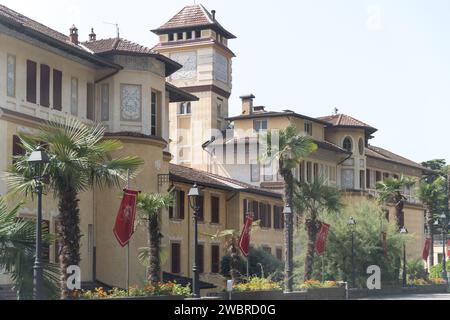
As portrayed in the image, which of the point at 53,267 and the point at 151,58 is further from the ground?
the point at 151,58

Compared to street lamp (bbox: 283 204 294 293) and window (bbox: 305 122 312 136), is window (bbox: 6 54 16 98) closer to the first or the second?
street lamp (bbox: 283 204 294 293)

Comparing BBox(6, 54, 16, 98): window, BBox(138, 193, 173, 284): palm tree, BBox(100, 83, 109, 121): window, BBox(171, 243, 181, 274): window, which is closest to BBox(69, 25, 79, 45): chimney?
BBox(100, 83, 109, 121): window

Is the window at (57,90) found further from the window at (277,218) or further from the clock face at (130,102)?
the window at (277,218)

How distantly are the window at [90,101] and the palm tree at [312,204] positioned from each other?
14.5m

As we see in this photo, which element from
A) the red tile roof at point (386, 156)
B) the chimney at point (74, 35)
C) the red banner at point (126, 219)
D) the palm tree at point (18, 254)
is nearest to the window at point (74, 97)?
the chimney at point (74, 35)

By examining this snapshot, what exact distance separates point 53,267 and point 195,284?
8.22 metres

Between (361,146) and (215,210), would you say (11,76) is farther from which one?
(361,146)

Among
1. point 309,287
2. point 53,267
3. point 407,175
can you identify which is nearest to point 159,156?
point 309,287

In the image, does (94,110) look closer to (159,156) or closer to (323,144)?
(159,156)

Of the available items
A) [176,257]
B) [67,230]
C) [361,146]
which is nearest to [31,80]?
[67,230]

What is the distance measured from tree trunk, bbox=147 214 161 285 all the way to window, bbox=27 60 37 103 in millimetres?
6429

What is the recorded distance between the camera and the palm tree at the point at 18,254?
24.3 meters

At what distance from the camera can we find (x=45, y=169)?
1014 inches

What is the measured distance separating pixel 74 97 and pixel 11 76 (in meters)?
4.89
